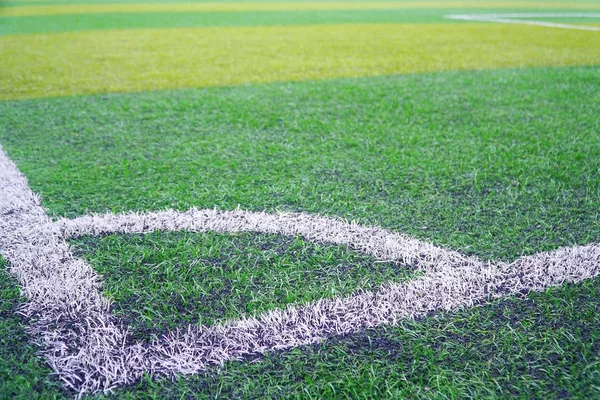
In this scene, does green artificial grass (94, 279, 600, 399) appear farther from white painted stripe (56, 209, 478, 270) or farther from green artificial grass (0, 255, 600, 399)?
white painted stripe (56, 209, 478, 270)

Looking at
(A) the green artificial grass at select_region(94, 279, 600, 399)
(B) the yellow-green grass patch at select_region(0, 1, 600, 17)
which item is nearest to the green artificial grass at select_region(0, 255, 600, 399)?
(A) the green artificial grass at select_region(94, 279, 600, 399)

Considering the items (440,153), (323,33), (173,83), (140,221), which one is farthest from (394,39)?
(140,221)

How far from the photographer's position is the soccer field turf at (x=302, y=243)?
3.71 ft

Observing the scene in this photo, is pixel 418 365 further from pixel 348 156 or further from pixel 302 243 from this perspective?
pixel 348 156

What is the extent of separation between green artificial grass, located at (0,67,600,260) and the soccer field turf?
0.5 inches

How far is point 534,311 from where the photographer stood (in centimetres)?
131

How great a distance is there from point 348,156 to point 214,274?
110cm

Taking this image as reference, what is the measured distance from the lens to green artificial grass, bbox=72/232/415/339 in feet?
4.32

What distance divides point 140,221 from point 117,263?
271 millimetres

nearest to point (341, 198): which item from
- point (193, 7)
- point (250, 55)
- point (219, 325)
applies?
point (219, 325)

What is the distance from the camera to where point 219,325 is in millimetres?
1253

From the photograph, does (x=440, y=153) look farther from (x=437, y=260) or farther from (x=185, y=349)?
(x=185, y=349)

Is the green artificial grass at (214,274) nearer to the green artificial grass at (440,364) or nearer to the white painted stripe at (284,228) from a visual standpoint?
the white painted stripe at (284,228)

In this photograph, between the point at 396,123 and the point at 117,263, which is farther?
the point at 396,123
